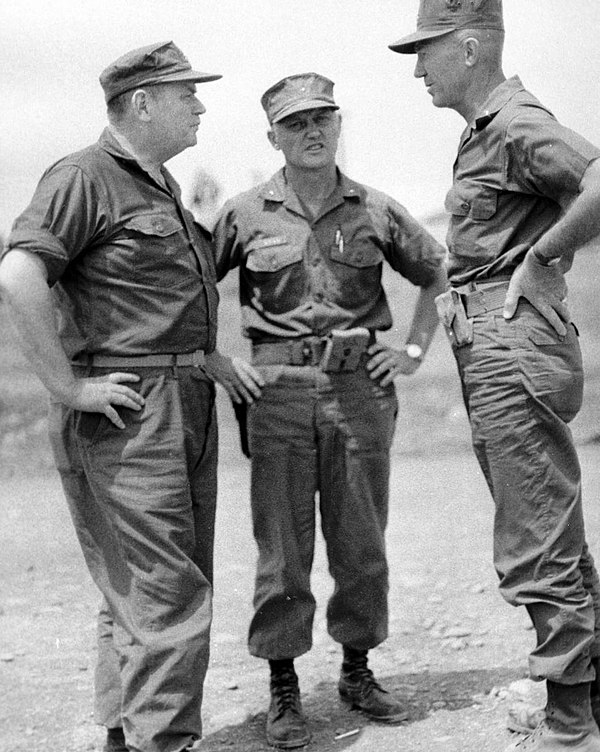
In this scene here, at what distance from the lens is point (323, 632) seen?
518 centimetres

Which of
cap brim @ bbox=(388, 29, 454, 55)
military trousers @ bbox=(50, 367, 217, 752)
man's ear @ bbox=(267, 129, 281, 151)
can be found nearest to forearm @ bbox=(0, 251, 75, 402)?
military trousers @ bbox=(50, 367, 217, 752)

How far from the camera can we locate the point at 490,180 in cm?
351

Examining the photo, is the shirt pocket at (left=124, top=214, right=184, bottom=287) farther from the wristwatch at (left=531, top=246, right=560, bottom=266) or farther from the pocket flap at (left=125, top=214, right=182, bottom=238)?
the wristwatch at (left=531, top=246, right=560, bottom=266)

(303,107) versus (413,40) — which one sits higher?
(413,40)

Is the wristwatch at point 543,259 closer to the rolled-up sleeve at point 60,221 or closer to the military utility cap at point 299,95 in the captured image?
the military utility cap at point 299,95

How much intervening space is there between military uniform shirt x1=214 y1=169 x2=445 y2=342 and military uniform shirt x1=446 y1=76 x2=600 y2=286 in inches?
26.8

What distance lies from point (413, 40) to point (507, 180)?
585mm

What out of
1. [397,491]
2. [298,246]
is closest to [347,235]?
[298,246]

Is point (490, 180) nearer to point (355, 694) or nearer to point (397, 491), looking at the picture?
point (355, 694)

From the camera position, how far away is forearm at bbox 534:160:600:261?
327 centimetres

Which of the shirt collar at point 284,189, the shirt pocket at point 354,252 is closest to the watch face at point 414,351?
the shirt pocket at point 354,252

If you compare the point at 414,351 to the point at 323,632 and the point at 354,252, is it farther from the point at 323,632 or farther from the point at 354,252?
the point at 323,632

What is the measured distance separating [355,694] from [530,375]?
157 centimetres

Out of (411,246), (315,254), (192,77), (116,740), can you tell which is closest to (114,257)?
(192,77)
